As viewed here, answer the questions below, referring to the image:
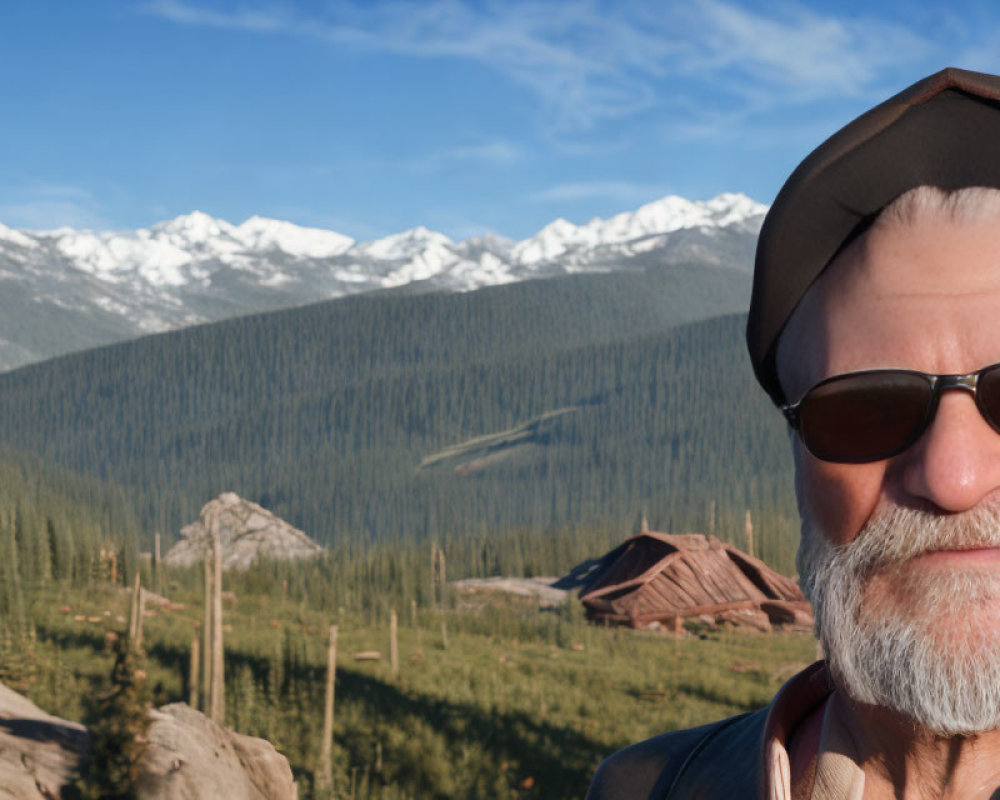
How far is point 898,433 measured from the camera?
1.39 meters

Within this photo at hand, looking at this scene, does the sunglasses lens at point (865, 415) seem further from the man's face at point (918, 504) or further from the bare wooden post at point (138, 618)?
the bare wooden post at point (138, 618)

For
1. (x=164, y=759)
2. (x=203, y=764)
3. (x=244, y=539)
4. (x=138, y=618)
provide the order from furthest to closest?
(x=244, y=539), (x=138, y=618), (x=203, y=764), (x=164, y=759)

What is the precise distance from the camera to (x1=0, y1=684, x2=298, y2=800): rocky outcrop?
5969 mm

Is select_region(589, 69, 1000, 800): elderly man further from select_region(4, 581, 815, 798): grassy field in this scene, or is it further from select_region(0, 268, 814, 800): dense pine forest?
select_region(4, 581, 815, 798): grassy field

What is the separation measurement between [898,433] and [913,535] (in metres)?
0.13

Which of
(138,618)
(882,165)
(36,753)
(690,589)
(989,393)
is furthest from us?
(690,589)

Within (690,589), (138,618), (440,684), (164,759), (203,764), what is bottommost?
(440,684)

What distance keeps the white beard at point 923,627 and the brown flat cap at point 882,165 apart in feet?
1.33

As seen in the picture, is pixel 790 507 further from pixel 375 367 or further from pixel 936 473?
pixel 375 367

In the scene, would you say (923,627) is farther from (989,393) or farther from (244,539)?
(244,539)

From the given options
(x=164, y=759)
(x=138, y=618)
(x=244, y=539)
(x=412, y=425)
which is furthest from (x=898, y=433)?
(x=412, y=425)

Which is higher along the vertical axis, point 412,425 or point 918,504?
point 412,425

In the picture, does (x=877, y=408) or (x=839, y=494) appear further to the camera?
(x=839, y=494)

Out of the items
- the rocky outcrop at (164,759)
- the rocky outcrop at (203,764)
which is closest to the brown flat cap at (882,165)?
the rocky outcrop at (164,759)
